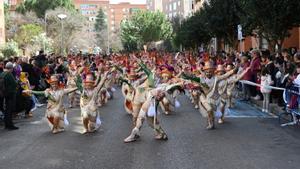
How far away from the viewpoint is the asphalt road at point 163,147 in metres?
8.69

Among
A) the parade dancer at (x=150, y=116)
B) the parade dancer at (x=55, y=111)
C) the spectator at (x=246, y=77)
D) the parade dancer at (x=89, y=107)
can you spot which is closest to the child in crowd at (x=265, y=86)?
the spectator at (x=246, y=77)

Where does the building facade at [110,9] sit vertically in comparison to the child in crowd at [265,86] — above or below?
above

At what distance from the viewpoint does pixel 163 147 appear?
32.9 ft

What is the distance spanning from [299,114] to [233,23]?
19335mm

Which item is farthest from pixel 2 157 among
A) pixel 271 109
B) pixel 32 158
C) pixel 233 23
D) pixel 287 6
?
pixel 233 23

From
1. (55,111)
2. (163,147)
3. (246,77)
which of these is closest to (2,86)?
(55,111)

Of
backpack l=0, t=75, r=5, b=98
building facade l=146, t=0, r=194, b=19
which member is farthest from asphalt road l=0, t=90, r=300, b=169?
building facade l=146, t=0, r=194, b=19

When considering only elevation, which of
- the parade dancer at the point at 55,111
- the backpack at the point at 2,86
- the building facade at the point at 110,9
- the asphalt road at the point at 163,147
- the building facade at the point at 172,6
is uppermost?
the building facade at the point at 110,9

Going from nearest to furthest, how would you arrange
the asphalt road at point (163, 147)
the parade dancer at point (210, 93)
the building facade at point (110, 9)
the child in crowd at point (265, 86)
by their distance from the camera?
the asphalt road at point (163, 147) → the parade dancer at point (210, 93) → the child in crowd at point (265, 86) → the building facade at point (110, 9)

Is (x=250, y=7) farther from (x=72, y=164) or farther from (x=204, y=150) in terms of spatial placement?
(x=72, y=164)

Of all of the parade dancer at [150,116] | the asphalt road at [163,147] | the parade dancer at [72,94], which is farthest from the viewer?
the parade dancer at [72,94]

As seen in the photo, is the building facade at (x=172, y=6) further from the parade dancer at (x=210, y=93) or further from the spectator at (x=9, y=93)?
the spectator at (x=9, y=93)

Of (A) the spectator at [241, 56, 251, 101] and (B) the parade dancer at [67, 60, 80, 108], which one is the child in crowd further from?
(B) the parade dancer at [67, 60, 80, 108]

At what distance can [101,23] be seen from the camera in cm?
13238
